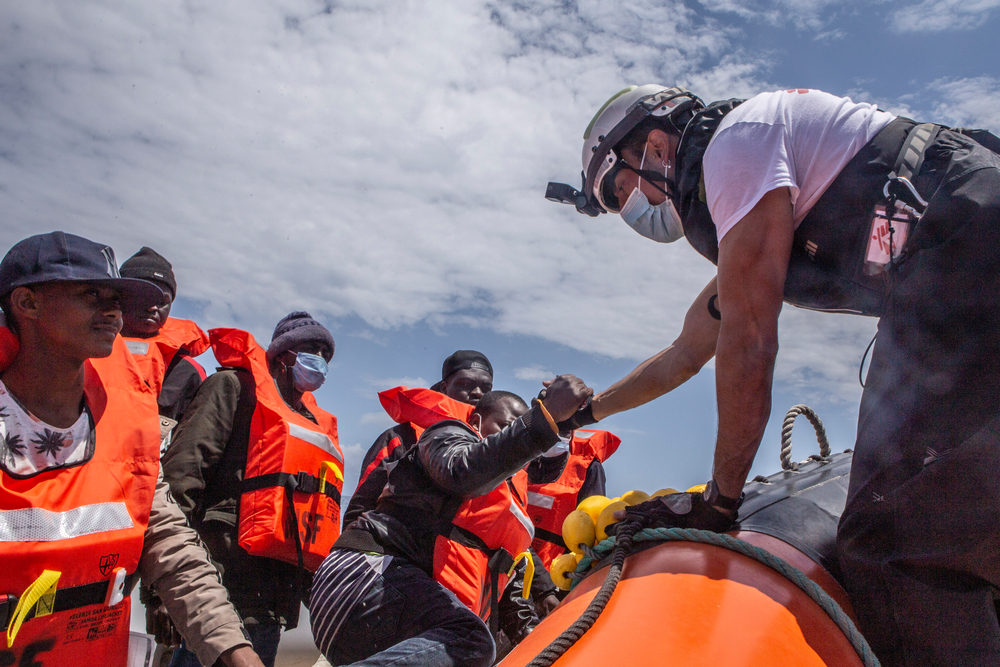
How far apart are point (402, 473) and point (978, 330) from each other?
2.16m

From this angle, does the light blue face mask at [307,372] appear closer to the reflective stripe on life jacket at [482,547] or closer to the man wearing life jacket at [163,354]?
the man wearing life jacket at [163,354]

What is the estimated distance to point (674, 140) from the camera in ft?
6.51

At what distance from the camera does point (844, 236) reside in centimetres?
151

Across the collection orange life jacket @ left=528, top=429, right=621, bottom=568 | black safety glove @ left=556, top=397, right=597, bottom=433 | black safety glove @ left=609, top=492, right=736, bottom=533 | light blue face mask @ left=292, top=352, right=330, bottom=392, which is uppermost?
black safety glove @ left=556, top=397, right=597, bottom=433

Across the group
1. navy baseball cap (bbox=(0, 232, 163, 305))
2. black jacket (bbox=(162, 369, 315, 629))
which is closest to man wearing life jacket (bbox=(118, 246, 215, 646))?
black jacket (bbox=(162, 369, 315, 629))

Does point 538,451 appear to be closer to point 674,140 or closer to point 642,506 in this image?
point 642,506

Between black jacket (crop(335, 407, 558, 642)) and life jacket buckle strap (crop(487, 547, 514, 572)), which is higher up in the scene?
black jacket (crop(335, 407, 558, 642))

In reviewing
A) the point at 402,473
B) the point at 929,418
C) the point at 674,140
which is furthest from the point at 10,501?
the point at 929,418

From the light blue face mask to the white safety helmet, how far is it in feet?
8.05

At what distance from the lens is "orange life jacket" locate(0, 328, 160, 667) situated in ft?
5.93

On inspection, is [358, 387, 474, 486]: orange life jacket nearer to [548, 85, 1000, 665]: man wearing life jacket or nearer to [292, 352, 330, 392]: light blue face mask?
[292, 352, 330, 392]: light blue face mask

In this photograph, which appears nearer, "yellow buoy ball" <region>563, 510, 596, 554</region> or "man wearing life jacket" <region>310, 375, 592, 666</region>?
"yellow buoy ball" <region>563, 510, 596, 554</region>

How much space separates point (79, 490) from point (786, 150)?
2.26 m

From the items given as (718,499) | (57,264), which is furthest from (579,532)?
(57,264)
